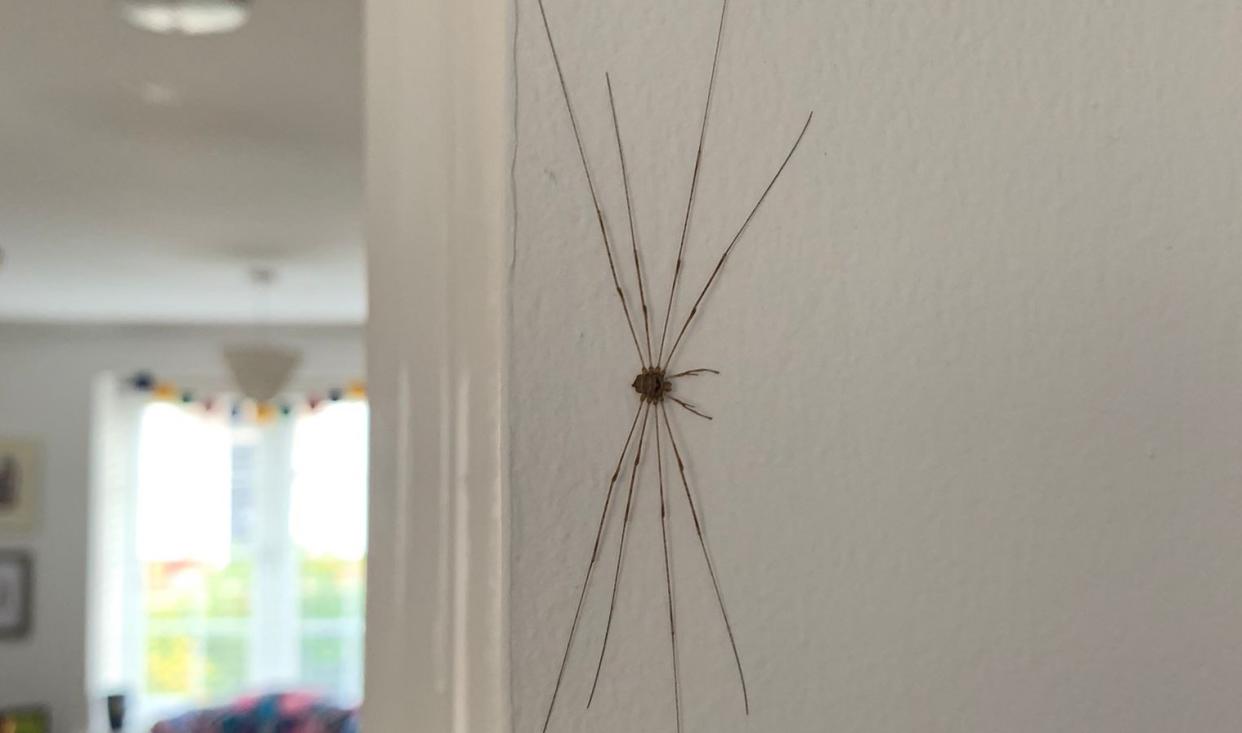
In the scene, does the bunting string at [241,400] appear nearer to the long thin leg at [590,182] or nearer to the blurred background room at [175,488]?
the blurred background room at [175,488]

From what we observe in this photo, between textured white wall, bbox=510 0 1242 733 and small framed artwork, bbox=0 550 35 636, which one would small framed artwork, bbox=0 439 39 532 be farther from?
textured white wall, bbox=510 0 1242 733

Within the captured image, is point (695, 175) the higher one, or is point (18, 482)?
point (695, 175)

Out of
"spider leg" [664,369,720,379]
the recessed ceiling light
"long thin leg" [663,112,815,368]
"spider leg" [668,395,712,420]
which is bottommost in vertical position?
"spider leg" [668,395,712,420]

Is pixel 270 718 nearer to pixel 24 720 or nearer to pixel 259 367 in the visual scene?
pixel 24 720

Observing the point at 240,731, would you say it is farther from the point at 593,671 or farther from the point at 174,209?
the point at 593,671

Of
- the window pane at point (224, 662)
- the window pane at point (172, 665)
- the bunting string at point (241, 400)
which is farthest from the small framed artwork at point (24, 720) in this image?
the bunting string at point (241, 400)

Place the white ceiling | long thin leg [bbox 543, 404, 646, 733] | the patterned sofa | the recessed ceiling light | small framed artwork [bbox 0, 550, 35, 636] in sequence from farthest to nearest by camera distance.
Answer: small framed artwork [bbox 0, 550, 35, 636], the patterned sofa, the white ceiling, the recessed ceiling light, long thin leg [bbox 543, 404, 646, 733]

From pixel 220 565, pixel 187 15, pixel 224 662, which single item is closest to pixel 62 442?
pixel 220 565

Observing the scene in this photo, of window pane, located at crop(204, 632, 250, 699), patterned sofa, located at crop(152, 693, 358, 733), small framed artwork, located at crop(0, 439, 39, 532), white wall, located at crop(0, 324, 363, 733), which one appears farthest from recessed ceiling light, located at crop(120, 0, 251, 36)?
window pane, located at crop(204, 632, 250, 699)
